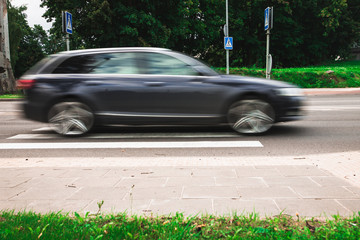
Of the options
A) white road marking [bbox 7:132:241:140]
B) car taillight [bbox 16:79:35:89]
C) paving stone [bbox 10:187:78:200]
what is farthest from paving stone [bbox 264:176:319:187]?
car taillight [bbox 16:79:35:89]

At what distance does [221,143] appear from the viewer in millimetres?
6156

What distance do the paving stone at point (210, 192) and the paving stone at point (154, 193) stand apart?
89 mm

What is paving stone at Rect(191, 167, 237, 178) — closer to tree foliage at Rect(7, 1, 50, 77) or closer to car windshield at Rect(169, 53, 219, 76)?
car windshield at Rect(169, 53, 219, 76)

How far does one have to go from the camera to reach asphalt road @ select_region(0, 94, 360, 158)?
5582mm

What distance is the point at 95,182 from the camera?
3752mm

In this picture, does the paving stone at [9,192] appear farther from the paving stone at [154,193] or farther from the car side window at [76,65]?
the car side window at [76,65]

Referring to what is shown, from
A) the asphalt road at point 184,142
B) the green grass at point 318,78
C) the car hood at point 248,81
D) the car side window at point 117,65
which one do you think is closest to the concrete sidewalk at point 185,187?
the asphalt road at point 184,142

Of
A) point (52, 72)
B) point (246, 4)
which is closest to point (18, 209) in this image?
point (52, 72)

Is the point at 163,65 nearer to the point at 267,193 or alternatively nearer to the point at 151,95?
the point at 151,95

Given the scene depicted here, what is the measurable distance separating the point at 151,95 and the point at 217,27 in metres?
30.1

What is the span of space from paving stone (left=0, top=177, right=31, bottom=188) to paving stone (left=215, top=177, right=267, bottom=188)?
2.14 meters

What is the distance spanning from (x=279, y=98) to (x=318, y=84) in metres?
15.2

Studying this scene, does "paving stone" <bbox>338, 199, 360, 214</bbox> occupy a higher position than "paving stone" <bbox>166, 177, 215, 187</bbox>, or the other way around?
"paving stone" <bbox>338, 199, 360, 214</bbox>

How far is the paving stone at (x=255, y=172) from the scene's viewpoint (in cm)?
395
